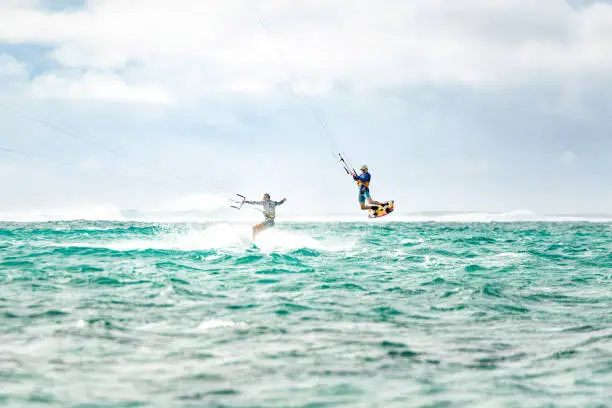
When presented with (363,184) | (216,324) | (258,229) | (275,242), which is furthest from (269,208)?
(216,324)

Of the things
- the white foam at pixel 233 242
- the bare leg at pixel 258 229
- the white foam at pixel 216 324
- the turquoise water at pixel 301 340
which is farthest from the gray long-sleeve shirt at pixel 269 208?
the white foam at pixel 216 324

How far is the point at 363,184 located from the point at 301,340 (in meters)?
17.9

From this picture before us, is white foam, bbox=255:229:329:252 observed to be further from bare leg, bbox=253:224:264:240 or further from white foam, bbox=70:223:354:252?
bare leg, bbox=253:224:264:240

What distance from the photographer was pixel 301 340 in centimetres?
970

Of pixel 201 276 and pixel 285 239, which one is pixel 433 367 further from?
pixel 285 239

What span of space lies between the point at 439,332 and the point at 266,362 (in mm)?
3495

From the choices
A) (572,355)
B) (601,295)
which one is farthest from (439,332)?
(601,295)

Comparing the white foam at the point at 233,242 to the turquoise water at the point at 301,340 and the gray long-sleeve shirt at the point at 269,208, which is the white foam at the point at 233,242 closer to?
the gray long-sleeve shirt at the point at 269,208

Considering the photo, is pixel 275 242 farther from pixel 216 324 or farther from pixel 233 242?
pixel 216 324

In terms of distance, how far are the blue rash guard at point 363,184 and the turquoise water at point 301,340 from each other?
329 inches

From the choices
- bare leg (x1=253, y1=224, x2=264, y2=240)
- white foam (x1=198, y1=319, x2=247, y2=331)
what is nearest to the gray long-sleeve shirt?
bare leg (x1=253, y1=224, x2=264, y2=240)

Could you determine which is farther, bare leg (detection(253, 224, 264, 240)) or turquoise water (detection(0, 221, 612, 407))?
bare leg (detection(253, 224, 264, 240))

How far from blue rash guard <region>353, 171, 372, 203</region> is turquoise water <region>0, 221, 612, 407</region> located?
8351mm

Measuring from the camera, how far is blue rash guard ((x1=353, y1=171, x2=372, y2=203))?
27008 millimetres
